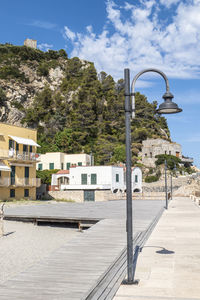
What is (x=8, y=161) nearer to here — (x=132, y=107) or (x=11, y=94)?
(x=132, y=107)

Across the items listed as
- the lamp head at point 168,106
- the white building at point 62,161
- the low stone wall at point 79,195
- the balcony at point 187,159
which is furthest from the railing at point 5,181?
the balcony at point 187,159

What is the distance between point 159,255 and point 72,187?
39394 mm

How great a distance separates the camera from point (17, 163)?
1478 inches

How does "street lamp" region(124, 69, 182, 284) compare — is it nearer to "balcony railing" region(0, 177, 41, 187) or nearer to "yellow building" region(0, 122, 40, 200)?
"yellow building" region(0, 122, 40, 200)

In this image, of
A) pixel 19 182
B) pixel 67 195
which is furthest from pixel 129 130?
pixel 67 195

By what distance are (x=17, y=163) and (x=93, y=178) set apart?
13711 mm

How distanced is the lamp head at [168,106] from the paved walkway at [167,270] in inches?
145

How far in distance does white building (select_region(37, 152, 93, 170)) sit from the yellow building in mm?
16703

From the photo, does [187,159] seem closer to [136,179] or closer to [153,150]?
[153,150]

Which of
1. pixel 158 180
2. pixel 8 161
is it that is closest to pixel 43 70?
pixel 158 180

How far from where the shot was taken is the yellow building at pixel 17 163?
35625 mm

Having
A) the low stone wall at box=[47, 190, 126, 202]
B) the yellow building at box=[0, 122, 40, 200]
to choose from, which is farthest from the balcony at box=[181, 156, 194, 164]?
the yellow building at box=[0, 122, 40, 200]

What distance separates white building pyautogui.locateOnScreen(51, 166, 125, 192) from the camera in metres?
47.3

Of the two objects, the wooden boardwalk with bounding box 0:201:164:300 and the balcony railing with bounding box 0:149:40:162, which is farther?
the balcony railing with bounding box 0:149:40:162
